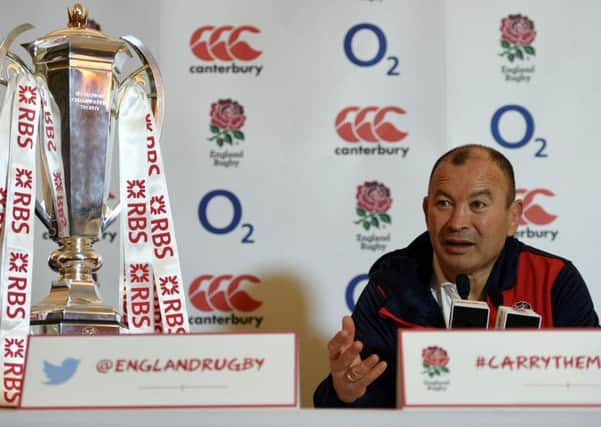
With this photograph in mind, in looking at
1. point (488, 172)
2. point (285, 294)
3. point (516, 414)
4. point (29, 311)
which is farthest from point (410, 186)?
point (516, 414)

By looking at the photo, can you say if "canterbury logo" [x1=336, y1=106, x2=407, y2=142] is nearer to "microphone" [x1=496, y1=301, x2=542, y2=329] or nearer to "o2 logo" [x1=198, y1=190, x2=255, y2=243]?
"o2 logo" [x1=198, y1=190, x2=255, y2=243]

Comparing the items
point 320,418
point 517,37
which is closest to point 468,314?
point 320,418

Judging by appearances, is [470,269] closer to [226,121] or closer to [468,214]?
[468,214]

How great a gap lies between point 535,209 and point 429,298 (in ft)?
2.77

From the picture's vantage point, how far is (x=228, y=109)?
2.58 m

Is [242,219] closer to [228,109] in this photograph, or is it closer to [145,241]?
[228,109]

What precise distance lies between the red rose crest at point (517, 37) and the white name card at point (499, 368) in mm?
1641

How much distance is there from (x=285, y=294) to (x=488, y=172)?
83 cm

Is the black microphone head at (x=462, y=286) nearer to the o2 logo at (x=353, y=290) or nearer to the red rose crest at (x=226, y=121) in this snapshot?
the o2 logo at (x=353, y=290)

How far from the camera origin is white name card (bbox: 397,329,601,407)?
3.28 feet

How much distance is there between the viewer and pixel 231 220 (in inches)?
100

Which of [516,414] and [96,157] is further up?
[96,157]

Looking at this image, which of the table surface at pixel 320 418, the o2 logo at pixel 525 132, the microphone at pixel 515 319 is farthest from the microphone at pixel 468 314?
the o2 logo at pixel 525 132

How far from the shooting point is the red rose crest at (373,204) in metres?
2.53
